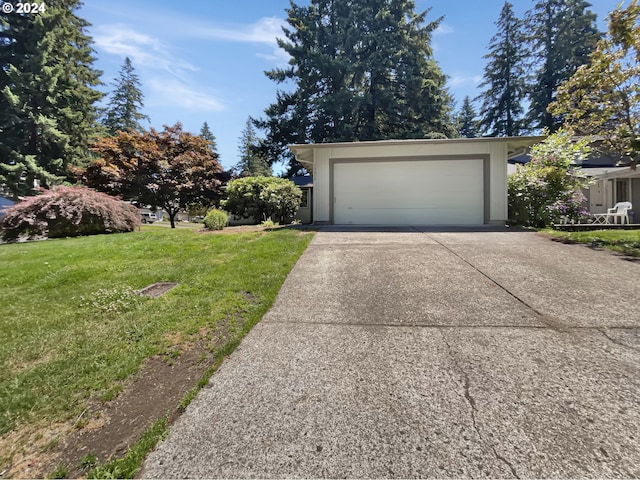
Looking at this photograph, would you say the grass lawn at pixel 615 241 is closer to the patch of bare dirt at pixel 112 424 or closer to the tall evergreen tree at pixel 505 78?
the patch of bare dirt at pixel 112 424

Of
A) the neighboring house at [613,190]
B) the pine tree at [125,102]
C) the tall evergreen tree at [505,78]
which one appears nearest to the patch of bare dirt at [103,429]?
the neighboring house at [613,190]

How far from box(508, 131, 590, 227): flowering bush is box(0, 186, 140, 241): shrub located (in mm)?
13108

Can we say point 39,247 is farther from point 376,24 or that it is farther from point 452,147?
point 376,24

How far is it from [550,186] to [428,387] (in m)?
10.2

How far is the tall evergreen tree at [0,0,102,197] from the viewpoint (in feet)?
63.1

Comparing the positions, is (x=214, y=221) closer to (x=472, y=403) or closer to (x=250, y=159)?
(x=472, y=403)

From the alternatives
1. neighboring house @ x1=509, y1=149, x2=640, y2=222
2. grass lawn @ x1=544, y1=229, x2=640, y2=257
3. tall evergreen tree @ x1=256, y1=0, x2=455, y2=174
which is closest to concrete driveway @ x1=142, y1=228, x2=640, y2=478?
grass lawn @ x1=544, y1=229, x2=640, y2=257

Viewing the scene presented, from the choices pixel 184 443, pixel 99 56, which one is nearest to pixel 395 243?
pixel 184 443

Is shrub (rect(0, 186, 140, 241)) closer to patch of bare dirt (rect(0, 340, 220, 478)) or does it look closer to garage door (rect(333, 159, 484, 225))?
garage door (rect(333, 159, 484, 225))

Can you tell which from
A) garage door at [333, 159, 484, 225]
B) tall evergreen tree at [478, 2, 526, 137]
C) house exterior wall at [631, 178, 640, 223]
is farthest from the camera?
tall evergreen tree at [478, 2, 526, 137]

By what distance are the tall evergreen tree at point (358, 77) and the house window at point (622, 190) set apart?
12.5 m

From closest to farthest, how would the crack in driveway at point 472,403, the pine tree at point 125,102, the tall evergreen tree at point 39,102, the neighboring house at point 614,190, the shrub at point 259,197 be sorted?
the crack in driveway at point 472,403
the shrub at point 259,197
the neighboring house at point 614,190
the tall evergreen tree at point 39,102
the pine tree at point 125,102

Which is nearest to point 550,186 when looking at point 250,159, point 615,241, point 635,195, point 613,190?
point 615,241

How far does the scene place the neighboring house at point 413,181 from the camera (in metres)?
10.1
